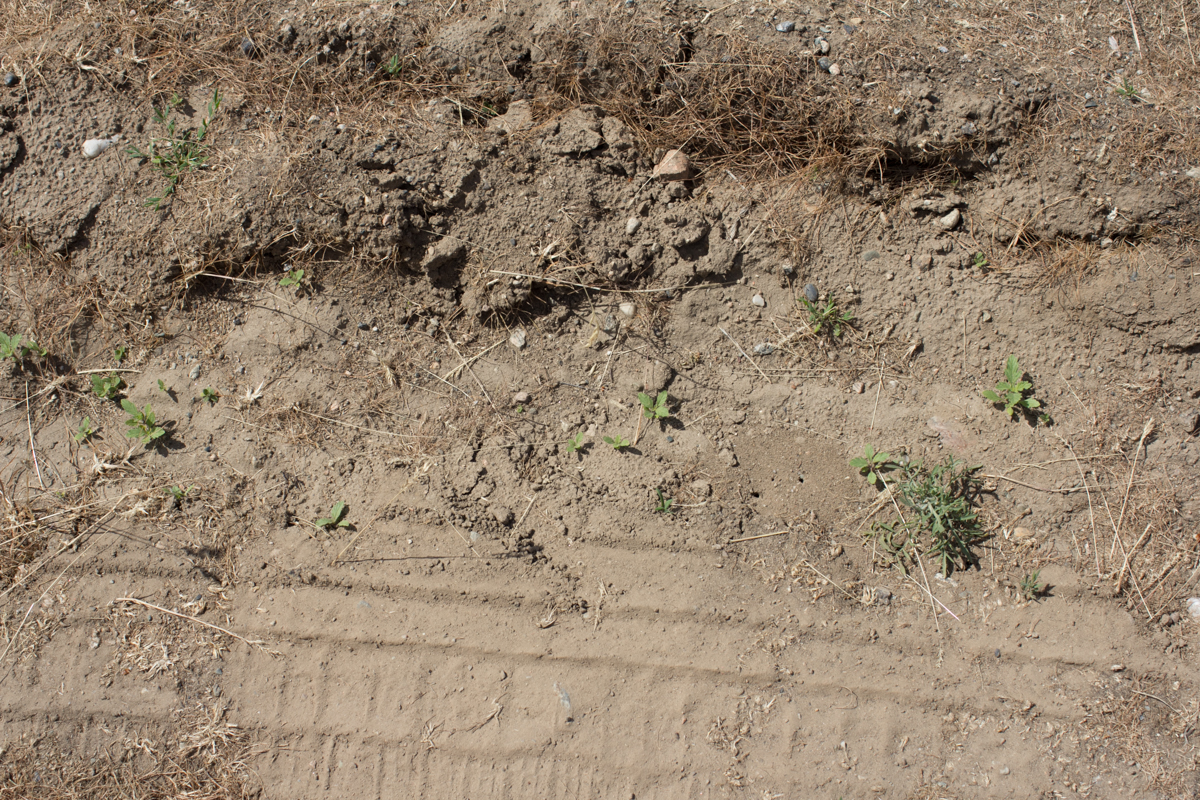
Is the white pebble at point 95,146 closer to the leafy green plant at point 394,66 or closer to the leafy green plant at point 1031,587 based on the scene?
the leafy green plant at point 394,66

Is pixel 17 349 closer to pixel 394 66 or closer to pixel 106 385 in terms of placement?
pixel 106 385

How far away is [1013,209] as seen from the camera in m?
3.04

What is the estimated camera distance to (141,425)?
308 centimetres

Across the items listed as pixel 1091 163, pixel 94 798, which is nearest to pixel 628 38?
pixel 1091 163

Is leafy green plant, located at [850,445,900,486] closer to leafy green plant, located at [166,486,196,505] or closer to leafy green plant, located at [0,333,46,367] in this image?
leafy green plant, located at [166,486,196,505]

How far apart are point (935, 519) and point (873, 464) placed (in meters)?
0.33

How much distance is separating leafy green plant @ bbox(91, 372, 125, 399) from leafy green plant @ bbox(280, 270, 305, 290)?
35.2 inches

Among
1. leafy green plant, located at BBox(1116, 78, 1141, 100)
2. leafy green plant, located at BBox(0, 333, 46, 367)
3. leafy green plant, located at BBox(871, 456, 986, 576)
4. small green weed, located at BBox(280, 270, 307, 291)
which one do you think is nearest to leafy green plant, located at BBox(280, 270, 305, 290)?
small green weed, located at BBox(280, 270, 307, 291)

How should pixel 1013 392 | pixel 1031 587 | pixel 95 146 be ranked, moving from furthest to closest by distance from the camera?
pixel 95 146 → pixel 1013 392 → pixel 1031 587

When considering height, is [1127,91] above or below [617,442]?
above

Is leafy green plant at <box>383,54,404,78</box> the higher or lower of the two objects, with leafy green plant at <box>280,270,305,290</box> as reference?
higher

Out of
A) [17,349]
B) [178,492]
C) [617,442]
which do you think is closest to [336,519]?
[178,492]

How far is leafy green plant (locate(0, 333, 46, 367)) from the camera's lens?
10.3 feet

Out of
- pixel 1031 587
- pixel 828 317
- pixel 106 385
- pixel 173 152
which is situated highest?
pixel 173 152
